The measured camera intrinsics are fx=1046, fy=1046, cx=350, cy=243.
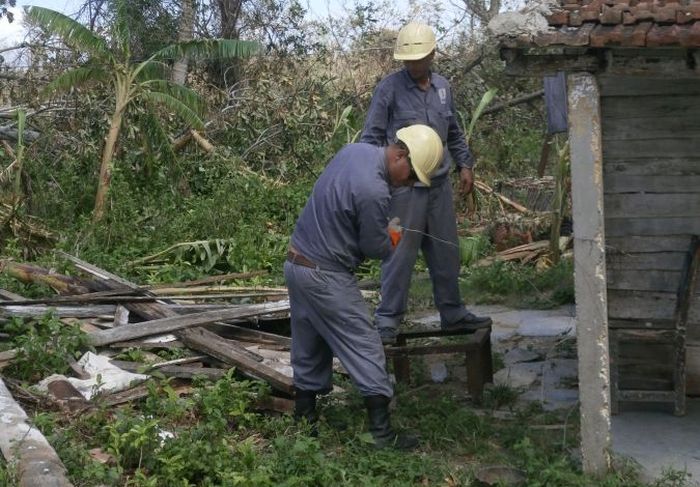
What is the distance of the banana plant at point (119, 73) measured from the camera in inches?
501

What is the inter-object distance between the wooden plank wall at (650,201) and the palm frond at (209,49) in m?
7.22

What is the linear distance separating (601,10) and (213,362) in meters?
4.16

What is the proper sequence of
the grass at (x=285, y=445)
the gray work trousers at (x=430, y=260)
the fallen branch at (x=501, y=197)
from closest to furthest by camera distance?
the grass at (x=285, y=445) < the gray work trousers at (x=430, y=260) < the fallen branch at (x=501, y=197)

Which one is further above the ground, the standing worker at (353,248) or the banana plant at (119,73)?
the banana plant at (119,73)

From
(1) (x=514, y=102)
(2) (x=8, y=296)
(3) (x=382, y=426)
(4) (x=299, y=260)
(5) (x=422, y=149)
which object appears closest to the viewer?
(5) (x=422, y=149)

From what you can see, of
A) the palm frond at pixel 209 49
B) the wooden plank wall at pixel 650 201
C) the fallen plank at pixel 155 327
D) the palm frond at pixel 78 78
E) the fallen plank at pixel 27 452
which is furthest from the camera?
the palm frond at pixel 209 49

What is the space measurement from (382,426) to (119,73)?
25.9 ft

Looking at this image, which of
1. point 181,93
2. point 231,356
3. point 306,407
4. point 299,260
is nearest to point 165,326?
point 231,356

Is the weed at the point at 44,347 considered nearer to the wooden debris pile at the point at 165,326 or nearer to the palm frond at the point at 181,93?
the wooden debris pile at the point at 165,326

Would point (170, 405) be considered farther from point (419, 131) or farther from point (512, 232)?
point (512, 232)

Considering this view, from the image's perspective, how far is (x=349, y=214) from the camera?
20.3 feet

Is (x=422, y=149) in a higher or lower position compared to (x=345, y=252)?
higher

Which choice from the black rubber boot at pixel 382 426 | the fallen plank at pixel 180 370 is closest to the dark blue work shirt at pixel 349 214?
the black rubber boot at pixel 382 426

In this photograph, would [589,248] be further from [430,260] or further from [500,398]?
[430,260]
